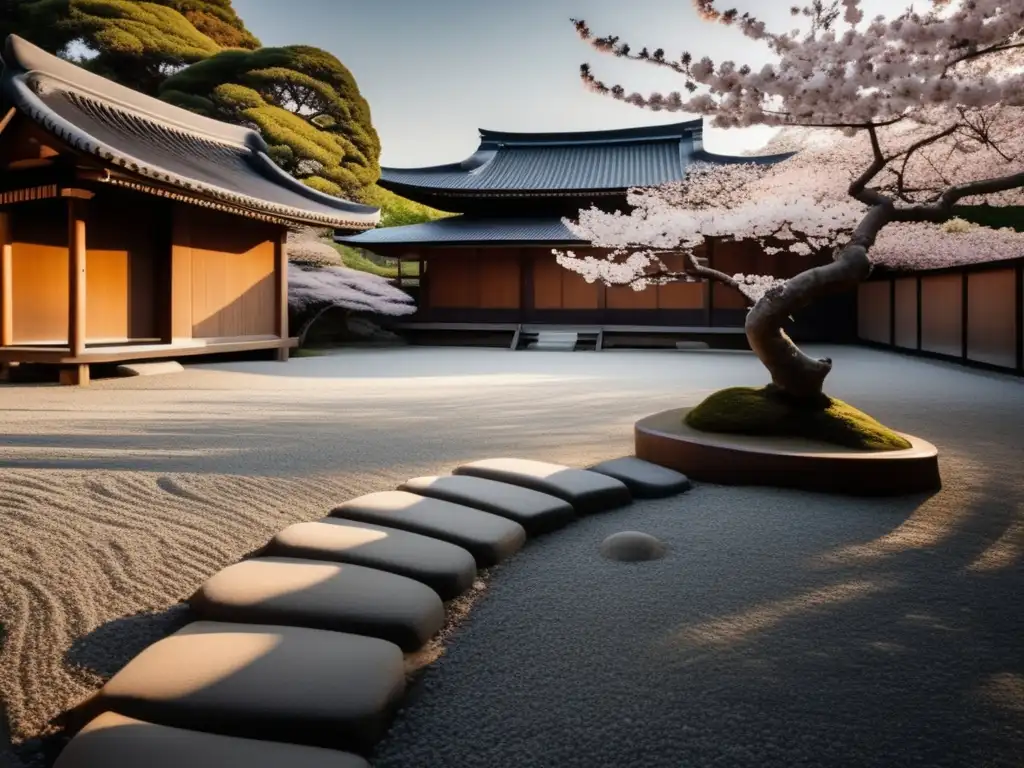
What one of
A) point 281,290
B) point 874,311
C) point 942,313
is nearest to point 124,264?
point 281,290

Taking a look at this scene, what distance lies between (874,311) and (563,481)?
58.2ft

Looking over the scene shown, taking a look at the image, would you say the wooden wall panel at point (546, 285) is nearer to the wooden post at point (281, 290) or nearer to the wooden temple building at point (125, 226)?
the wooden temple building at point (125, 226)

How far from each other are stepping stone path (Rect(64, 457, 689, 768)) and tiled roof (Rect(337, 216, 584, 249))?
1727cm

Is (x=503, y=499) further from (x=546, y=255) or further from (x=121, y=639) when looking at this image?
(x=546, y=255)

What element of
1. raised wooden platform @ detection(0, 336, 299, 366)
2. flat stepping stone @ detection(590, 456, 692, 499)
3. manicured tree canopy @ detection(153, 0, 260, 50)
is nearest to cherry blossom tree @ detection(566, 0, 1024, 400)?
flat stepping stone @ detection(590, 456, 692, 499)

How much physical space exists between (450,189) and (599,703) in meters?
21.2

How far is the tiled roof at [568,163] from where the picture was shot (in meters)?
22.0

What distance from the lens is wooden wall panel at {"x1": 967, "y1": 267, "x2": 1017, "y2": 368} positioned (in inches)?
458

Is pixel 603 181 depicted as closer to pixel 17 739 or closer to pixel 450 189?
pixel 450 189

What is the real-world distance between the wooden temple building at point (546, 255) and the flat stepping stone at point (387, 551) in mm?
17328

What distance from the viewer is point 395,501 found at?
3.52m

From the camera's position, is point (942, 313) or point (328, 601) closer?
point (328, 601)

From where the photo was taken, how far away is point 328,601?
2324mm

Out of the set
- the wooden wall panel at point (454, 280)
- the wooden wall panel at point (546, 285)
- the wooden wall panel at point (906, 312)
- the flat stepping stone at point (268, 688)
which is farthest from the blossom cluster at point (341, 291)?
the flat stepping stone at point (268, 688)
